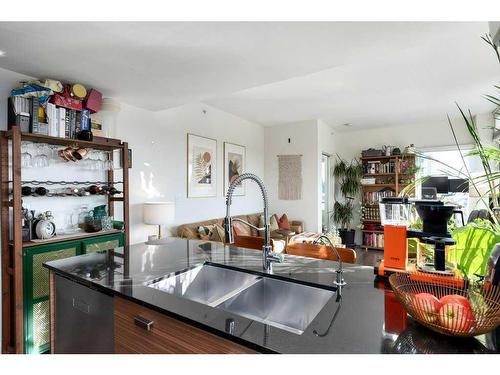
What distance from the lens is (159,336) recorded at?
99 centimetres

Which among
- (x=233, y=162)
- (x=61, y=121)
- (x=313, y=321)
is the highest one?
(x=61, y=121)

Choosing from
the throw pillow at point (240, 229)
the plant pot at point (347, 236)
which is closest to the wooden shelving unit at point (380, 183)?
the plant pot at point (347, 236)

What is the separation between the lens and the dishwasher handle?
3.31ft

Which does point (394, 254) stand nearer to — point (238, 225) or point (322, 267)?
point (322, 267)

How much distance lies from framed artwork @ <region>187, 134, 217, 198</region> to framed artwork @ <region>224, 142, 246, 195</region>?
28 centimetres

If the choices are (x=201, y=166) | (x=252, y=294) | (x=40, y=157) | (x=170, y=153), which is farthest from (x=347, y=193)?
(x=40, y=157)

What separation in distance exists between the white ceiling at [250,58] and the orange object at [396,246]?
1161mm

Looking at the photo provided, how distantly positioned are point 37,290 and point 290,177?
4364 millimetres

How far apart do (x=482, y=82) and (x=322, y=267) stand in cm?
358

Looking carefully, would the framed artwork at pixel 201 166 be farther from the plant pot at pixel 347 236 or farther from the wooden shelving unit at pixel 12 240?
the plant pot at pixel 347 236

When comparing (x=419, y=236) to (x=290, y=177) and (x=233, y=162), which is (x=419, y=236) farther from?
(x=290, y=177)

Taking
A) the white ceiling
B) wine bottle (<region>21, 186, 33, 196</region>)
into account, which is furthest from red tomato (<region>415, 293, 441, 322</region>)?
wine bottle (<region>21, 186, 33, 196</region>)

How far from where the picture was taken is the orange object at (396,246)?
1209 mm
